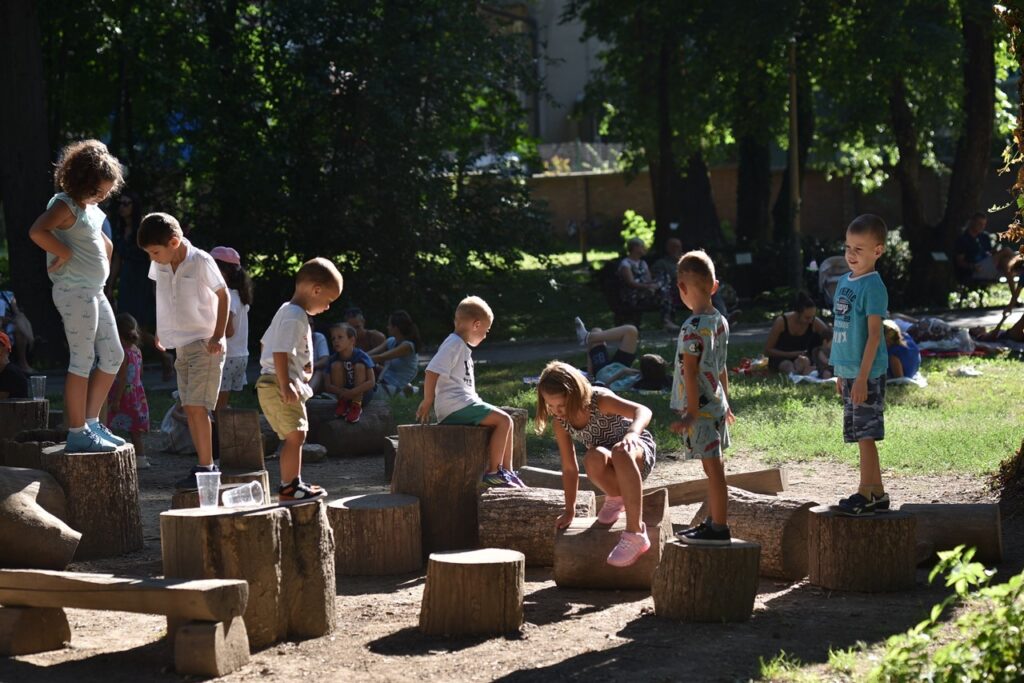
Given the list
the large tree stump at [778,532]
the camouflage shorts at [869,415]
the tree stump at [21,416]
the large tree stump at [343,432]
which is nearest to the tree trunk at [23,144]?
the large tree stump at [343,432]

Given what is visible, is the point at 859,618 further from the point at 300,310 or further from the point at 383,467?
the point at 383,467

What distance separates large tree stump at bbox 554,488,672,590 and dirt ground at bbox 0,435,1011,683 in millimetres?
73

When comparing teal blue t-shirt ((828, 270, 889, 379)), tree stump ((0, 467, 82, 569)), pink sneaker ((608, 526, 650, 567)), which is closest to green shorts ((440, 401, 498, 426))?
pink sneaker ((608, 526, 650, 567))

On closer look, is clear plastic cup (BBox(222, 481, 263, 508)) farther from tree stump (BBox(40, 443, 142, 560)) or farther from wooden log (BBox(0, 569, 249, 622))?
tree stump (BBox(40, 443, 142, 560))

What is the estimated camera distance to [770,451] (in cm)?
1058

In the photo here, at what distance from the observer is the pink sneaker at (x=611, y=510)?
23.1 ft

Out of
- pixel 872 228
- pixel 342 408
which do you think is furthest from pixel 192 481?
pixel 872 228

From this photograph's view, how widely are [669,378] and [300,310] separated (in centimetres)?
757

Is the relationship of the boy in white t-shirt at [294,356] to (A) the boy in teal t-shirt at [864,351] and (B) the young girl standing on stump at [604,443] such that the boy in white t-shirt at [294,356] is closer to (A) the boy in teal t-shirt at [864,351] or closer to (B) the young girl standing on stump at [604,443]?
(B) the young girl standing on stump at [604,443]

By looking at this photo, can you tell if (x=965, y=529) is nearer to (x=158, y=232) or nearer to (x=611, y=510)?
(x=611, y=510)

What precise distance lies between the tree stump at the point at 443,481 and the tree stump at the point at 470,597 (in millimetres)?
1435

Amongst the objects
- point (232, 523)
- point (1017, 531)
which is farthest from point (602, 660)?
point (1017, 531)

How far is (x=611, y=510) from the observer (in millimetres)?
7078

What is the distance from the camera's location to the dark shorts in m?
14.2
